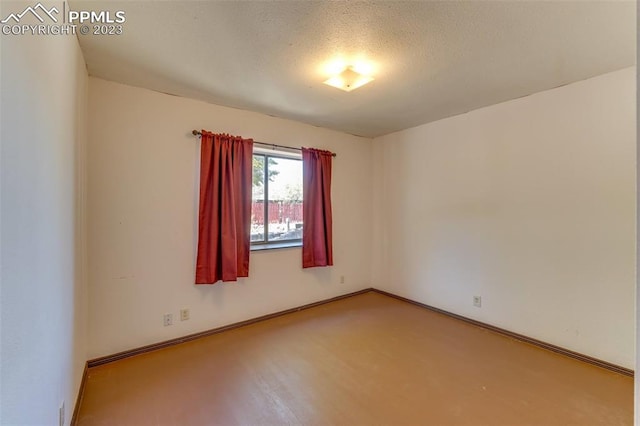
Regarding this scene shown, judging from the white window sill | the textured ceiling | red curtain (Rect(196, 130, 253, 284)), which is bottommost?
the white window sill

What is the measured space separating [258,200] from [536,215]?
9.63ft

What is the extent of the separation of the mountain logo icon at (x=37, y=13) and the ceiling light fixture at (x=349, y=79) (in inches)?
66.3

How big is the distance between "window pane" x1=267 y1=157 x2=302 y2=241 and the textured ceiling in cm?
95

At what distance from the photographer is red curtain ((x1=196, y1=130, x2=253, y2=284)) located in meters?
2.80

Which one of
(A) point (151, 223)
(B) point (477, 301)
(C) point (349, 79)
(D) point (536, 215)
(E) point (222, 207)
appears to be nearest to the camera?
A: (C) point (349, 79)

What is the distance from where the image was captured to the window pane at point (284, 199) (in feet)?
11.6

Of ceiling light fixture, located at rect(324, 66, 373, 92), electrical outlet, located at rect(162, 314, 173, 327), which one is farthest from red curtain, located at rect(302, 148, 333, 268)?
electrical outlet, located at rect(162, 314, 173, 327)

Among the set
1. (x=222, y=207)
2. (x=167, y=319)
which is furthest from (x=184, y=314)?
(x=222, y=207)

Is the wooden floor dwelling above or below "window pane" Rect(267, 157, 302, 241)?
below

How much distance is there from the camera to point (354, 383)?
2088mm

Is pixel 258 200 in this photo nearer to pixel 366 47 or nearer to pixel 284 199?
pixel 284 199

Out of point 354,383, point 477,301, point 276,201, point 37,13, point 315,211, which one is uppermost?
point 37,13

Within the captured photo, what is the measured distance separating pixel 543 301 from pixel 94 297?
402 centimetres

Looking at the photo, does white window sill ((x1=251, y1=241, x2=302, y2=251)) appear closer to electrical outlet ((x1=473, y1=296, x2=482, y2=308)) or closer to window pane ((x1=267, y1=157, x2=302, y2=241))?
window pane ((x1=267, y1=157, x2=302, y2=241))
